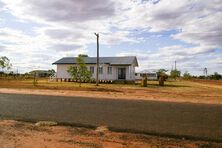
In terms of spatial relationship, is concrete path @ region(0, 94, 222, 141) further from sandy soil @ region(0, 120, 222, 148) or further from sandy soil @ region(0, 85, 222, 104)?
sandy soil @ region(0, 85, 222, 104)

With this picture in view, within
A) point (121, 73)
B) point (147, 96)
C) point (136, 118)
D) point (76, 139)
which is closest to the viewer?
point (76, 139)

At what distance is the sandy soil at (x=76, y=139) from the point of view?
835 cm

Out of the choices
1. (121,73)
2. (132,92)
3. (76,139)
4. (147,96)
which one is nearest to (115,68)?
(121,73)

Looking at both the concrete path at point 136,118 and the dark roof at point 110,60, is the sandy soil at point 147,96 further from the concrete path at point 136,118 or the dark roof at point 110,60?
the dark roof at point 110,60

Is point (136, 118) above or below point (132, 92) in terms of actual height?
below

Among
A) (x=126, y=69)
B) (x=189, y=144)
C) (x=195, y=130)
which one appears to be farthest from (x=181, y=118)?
(x=126, y=69)

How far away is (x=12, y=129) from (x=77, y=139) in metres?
2.65

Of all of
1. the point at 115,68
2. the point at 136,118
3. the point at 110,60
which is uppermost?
the point at 110,60

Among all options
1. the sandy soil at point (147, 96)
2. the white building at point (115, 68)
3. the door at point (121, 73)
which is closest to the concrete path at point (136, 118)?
the sandy soil at point (147, 96)

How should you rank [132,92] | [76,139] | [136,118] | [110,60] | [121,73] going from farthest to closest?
[110,60] → [121,73] → [132,92] → [136,118] → [76,139]

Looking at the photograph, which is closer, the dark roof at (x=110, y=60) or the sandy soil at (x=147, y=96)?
the sandy soil at (x=147, y=96)

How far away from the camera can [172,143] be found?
28.5 feet

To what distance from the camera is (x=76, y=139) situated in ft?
29.5

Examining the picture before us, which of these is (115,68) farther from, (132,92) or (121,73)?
(132,92)
